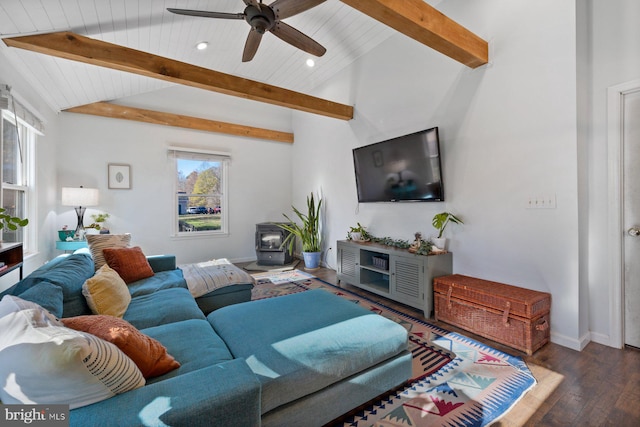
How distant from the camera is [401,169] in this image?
3557mm

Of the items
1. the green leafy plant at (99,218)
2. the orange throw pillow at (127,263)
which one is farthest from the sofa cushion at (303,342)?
the green leafy plant at (99,218)

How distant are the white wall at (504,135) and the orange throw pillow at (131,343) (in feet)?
9.33

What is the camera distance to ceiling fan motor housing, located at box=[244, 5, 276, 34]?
2176mm

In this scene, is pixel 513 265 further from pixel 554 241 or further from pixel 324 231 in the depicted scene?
pixel 324 231

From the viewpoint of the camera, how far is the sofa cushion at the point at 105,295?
6.00 feet

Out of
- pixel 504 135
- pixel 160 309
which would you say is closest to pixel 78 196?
pixel 160 309

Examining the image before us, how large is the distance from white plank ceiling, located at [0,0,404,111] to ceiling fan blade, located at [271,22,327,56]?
0.82 m

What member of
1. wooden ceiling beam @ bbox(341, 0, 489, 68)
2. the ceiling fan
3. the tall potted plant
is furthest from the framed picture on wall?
wooden ceiling beam @ bbox(341, 0, 489, 68)

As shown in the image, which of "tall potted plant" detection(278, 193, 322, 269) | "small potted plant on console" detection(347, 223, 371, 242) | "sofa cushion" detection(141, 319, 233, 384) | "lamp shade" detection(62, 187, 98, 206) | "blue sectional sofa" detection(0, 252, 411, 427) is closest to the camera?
"blue sectional sofa" detection(0, 252, 411, 427)

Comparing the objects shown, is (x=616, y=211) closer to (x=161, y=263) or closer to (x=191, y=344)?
(x=191, y=344)

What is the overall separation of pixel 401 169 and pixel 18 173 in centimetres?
440

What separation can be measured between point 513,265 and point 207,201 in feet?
16.6

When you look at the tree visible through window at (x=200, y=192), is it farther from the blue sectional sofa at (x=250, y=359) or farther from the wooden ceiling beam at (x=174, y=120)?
the blue sectional sofa at (x=250, y=359)

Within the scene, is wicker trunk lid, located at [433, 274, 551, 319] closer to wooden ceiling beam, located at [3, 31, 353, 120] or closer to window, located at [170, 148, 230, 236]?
wooden ceiling beam, located at [3, 31, 353, 120]
